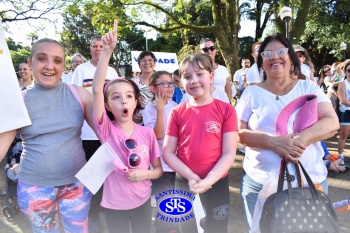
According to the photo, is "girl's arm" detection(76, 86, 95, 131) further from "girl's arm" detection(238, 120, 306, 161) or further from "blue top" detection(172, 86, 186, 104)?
"blue top" detection(172, 86, 186, 104)

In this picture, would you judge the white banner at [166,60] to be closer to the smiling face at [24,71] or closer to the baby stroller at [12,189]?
the smiling face at [24,71]

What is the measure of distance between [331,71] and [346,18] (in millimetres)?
15687

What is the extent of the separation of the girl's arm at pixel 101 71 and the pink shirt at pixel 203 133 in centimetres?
58

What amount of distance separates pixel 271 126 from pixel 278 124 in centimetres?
5

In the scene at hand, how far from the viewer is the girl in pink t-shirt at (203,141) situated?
205 cm

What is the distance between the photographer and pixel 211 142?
2057mm

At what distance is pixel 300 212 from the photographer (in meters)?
1.66

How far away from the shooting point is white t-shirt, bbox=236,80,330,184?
1.94 meters

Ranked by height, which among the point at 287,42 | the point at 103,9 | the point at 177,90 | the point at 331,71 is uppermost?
the point at 103,9

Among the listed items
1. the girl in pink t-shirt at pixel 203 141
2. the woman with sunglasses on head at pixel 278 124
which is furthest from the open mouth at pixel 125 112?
the woman with sunglasses on head at pixel 278 124

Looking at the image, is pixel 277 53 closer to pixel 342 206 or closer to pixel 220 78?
pixel 342 206

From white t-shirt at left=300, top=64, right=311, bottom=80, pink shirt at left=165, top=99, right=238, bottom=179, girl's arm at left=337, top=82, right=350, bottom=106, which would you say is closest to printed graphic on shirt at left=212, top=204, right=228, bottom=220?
pink shirt at left=165, top=99, right=238, bottom=179

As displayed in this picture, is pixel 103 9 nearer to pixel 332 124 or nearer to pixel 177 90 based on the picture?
pixel 177 90

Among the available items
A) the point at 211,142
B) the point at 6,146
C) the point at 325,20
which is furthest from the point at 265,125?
the point at 325,20
